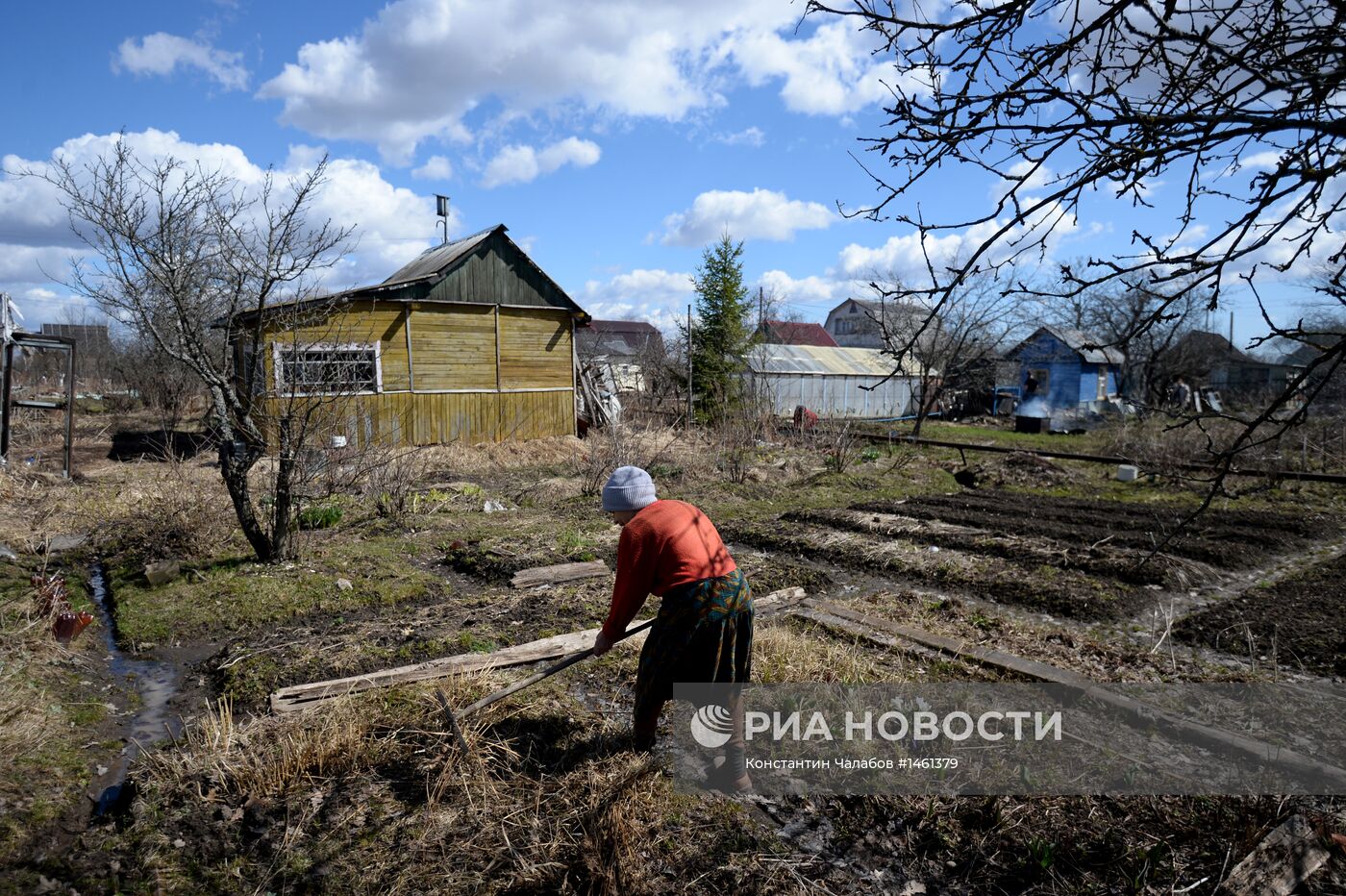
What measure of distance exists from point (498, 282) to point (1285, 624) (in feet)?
49.7

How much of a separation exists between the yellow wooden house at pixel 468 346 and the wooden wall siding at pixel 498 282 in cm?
2

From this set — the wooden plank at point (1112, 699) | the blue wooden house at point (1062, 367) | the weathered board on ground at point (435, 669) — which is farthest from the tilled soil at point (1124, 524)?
the blue wooden house at point (1062, 367)

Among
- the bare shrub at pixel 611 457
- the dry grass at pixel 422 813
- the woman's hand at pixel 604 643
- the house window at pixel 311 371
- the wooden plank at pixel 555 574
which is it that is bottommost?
the dry grass at pixel 422 813

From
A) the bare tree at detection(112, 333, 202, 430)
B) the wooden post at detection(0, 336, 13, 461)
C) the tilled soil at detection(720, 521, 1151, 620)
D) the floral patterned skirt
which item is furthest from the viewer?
the bare tree at detection(112, 333, 202, 430)

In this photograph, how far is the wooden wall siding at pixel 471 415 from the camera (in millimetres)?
15352

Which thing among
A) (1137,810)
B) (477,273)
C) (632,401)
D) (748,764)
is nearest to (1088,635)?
(1137,810)

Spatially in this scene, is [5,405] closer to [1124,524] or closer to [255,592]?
[255,592]

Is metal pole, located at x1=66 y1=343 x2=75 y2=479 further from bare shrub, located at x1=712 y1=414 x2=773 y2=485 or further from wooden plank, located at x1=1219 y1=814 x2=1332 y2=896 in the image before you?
wooden plank, located at x1=1219 y1=814 x2=1332 y2=896

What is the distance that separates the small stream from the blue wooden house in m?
30.9

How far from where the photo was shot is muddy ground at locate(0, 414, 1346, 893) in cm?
316

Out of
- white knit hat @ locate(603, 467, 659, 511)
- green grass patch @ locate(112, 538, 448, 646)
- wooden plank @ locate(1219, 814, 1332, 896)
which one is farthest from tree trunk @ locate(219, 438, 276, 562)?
wooden plank @ locate(1219, 814, 1332, 896)

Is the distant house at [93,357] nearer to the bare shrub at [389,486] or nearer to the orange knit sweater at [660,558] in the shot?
the bare shrub at [389,486]

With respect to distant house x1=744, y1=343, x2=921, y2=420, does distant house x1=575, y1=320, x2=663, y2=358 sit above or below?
above

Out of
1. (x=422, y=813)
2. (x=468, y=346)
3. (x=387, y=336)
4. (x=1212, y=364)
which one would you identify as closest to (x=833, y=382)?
(x=468, y=346)
